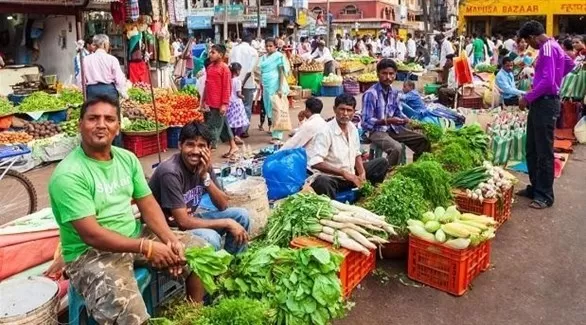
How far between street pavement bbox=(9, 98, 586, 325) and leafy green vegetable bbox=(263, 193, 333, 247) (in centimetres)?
67

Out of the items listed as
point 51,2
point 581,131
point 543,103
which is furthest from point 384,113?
point 51,2

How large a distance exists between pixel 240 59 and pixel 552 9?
22434 millimetres

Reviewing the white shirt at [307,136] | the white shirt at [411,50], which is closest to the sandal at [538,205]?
the white shirt at [307,136]

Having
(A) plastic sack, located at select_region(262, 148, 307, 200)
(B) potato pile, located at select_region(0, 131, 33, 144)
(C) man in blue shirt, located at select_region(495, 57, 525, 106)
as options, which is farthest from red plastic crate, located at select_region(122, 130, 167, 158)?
(C) man in blue shirt, located at select_region(495, 57, 525, 106)

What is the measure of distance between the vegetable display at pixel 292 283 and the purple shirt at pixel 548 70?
3.77 meters

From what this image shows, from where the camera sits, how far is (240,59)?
37.6 ft

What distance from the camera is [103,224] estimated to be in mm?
2846

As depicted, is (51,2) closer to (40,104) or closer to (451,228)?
(40,104)

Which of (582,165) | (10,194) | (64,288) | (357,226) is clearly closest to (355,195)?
(357,226)

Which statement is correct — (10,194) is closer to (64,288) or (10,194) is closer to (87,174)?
(64,288)

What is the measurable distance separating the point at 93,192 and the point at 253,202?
6.00ft

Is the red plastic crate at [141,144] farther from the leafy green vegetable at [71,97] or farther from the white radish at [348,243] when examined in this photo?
the white radish at [348,243]

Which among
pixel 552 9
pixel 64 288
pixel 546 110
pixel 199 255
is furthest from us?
pixel 552 9

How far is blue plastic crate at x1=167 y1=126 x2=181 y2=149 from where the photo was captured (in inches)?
361
